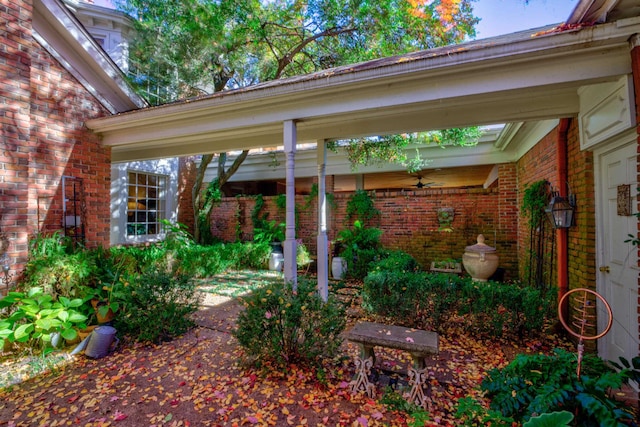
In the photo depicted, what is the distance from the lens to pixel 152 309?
11.5 ft

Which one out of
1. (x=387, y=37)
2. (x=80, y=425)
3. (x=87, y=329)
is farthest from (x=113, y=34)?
(x=80, y=425)

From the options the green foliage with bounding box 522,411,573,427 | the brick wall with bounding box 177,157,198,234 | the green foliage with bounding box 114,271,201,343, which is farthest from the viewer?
the brick wall with bounding box 177,157,198,234

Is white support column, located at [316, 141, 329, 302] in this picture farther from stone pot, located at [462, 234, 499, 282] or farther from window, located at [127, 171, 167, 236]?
window, located at [127, 171, 167, 236]

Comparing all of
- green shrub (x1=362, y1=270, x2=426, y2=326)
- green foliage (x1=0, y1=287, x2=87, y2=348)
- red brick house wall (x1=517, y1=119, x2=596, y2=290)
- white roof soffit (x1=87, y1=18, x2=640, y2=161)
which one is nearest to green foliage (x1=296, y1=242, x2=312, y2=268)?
white roof soffit (x1=87, y1=18, x2=640, y2=161)

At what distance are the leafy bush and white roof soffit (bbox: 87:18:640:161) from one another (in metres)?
2.23

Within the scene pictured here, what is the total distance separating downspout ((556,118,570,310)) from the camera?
3572mm

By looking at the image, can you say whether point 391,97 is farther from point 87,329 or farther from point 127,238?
point 127,238

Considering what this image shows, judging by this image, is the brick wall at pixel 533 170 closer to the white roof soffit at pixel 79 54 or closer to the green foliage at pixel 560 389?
the green foliage at pixel 560 389

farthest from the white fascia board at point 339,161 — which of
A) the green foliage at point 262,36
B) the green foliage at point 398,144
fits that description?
the green foliage at point 262,36

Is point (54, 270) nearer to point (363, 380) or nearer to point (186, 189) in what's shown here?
point (363, 380)

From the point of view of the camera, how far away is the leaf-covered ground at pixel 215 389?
226cm

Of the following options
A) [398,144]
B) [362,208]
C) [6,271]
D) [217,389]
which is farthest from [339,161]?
[6,271]

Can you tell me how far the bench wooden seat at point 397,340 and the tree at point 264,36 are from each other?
5.68 metres

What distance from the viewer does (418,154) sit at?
754 cm
